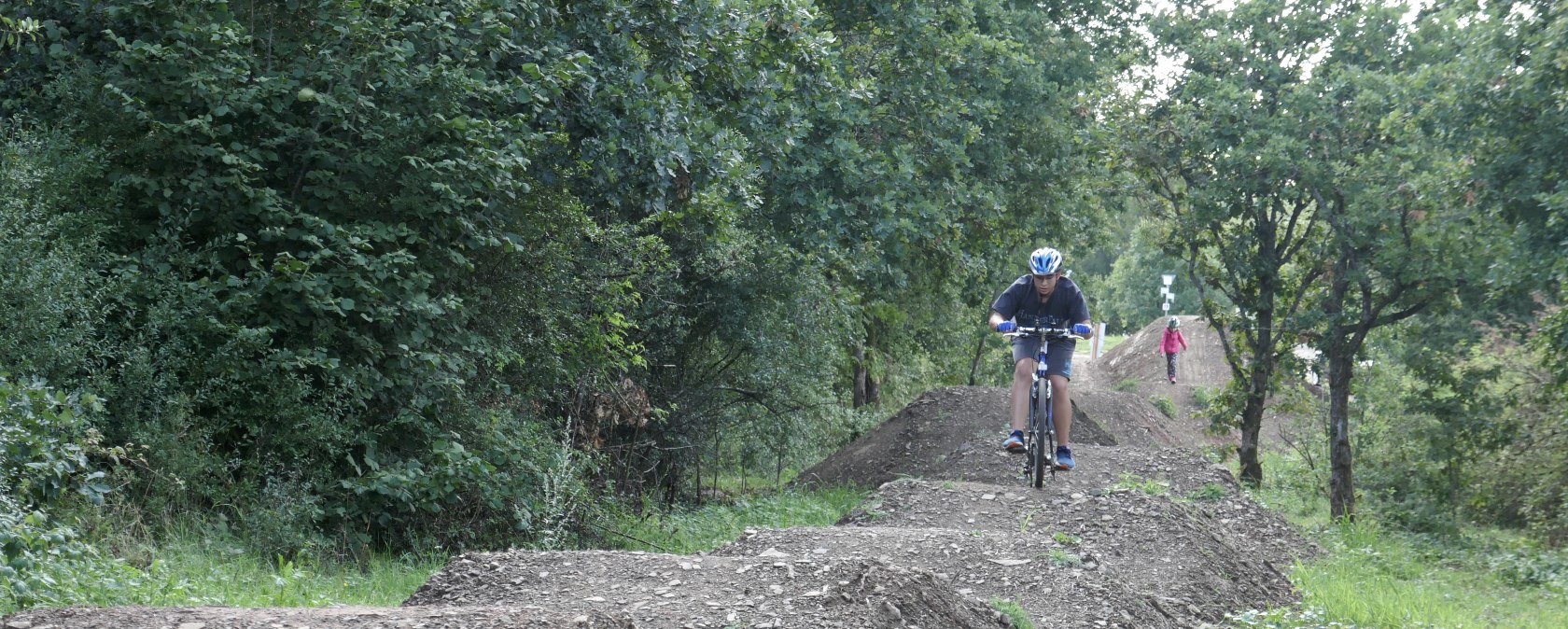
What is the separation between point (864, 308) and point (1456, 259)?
27.0ft

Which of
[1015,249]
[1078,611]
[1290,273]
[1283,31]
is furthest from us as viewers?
[1015,249]

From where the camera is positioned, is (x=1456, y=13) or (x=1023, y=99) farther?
(x=1023, y=99)

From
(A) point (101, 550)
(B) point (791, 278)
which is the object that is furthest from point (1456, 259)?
(A) point (101, 550)

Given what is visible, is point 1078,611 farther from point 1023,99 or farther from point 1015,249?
point 1015,249

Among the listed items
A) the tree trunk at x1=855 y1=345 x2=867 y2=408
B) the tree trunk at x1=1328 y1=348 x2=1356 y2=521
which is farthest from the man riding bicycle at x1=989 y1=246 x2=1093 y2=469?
the tree trunk at x1=855 y1=345 x2=867 y2=408

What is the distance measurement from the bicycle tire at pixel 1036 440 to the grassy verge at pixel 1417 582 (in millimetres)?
2204

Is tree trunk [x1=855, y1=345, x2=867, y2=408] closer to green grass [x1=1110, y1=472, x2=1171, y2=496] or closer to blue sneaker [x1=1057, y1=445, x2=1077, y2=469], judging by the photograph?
green grass [x1=1110, y1=472, x2=1171, y2=496]

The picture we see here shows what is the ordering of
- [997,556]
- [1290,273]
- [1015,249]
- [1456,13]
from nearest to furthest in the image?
1. [997,556]
2. [1456,13]
3. [1290,273]
4. [1015,249]

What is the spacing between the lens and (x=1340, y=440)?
1909cm

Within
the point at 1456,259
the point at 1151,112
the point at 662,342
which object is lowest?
the point at 662,342

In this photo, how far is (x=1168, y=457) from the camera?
51.4 feet

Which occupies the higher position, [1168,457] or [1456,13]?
[1456,13]

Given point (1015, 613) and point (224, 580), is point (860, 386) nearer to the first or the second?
point (1015, 613)

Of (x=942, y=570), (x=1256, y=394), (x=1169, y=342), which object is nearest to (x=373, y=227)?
(x=942, y=570)
